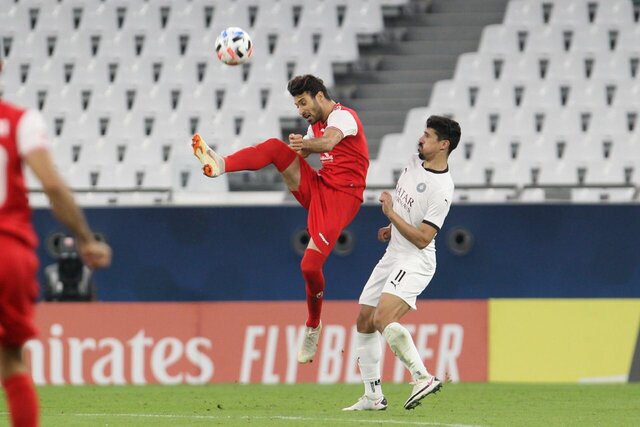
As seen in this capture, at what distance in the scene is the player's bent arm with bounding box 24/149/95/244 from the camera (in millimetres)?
4945

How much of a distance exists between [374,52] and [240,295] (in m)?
4.45

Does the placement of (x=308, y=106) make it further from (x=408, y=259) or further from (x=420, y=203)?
(x=408, y=259)

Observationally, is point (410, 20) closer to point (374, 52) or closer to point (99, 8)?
point (374, 52)

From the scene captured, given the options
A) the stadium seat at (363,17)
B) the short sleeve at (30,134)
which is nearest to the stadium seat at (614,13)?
the stadium seat at (363,17)

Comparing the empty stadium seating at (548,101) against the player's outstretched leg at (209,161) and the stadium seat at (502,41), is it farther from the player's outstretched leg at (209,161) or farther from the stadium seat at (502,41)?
the player's outstretched leg at (209,161)

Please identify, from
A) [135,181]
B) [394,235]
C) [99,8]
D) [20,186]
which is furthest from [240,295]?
[20,186]

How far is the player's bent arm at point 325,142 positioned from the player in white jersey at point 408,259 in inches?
20.2

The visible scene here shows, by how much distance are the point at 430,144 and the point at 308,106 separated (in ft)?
3.06

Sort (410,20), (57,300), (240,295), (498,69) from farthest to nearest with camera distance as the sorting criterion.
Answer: (410,20) < (498,69) < (240,295) < (57,300)

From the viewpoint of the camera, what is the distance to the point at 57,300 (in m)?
15.7

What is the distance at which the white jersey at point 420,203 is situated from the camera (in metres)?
9.18

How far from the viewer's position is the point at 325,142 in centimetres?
912

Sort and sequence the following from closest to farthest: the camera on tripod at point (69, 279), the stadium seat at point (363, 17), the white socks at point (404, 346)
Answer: the white socks at point (404, 346)
the camera on tripod at point (69, 279)
the stadium seat at point (363, 17)

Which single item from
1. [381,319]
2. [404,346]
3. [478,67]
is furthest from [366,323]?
[478,67]
